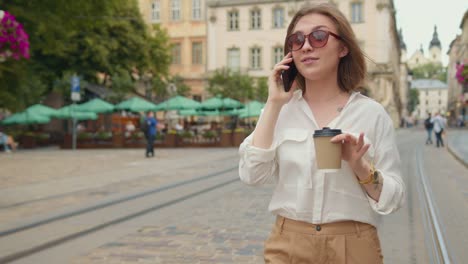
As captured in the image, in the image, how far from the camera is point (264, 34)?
5103 centimetres

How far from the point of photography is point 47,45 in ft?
59.7

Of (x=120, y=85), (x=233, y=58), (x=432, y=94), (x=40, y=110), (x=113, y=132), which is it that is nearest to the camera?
(x=40, y=110)

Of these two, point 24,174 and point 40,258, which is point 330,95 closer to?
point 40,258

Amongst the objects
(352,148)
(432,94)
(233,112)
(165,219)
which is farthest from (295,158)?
(432,94)

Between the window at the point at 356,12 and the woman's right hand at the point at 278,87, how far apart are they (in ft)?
159

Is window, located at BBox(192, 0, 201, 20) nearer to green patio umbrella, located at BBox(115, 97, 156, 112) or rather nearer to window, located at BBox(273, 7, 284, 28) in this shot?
window, located at BBox(273, 7, 284, 28)

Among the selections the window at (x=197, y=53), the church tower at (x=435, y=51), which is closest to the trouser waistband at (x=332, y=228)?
the window at (x=197, y=53)

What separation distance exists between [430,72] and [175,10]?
434 feet

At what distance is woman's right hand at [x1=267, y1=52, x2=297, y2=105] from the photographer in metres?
2.06

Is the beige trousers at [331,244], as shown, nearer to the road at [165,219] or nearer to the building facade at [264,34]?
the road at [165,219]

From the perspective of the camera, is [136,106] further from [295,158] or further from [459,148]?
[295,158]

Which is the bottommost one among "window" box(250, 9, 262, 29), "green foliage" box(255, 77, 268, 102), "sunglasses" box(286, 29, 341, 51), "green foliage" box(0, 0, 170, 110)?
"sunglasses" box(286, 29, 341, 51)

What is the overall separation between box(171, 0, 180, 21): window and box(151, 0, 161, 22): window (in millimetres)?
1391

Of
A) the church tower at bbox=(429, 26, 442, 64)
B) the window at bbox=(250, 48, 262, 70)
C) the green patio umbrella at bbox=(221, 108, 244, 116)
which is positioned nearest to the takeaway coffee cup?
the green patio umbrella at bbox=(221, 108, 244, 116)
